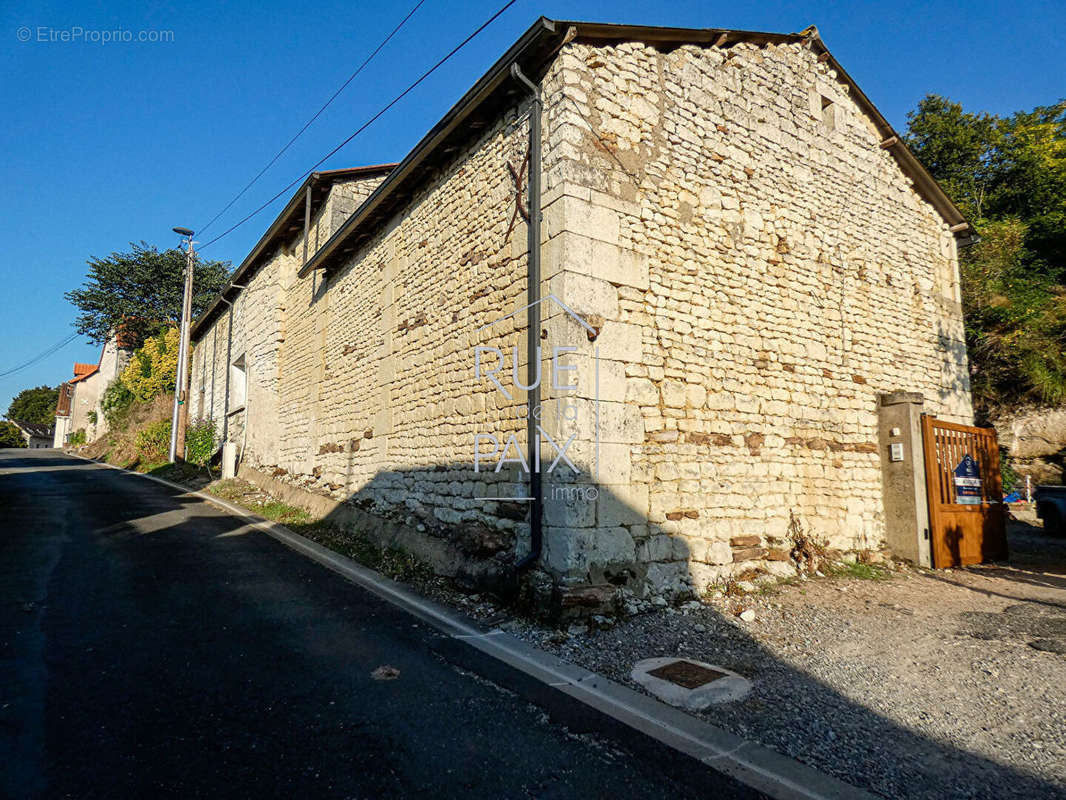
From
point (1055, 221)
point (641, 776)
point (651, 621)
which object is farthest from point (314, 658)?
point (1055, 221)

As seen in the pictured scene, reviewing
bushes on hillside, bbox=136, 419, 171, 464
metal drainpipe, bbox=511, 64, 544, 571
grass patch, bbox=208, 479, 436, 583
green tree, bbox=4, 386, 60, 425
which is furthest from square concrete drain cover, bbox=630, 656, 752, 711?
green tree, bbox=4, 386, 60, 425

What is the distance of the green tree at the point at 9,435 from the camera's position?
39763mm

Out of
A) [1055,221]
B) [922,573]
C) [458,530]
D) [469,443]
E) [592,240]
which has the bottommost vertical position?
[922,573]

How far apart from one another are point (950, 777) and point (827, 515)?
466cm

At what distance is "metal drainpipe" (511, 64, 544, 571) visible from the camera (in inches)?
205

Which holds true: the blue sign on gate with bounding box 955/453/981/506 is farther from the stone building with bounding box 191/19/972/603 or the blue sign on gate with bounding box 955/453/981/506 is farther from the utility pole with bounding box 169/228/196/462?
the utility pole with bounding box 169/228/196/462

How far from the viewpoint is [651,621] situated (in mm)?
4984

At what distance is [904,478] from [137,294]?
37295mm

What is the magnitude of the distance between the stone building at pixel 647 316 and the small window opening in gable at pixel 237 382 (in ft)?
28.0

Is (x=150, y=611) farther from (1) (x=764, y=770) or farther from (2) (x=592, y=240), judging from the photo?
(2) (x=592, y=240)

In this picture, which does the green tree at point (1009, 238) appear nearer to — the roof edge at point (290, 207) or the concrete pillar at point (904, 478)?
the concrete pillar at point (904, 478)

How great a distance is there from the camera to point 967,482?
8156 mm

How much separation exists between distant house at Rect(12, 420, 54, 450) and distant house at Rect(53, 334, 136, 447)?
24.5 ft

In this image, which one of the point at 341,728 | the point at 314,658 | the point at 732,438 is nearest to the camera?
the point at 341,728
